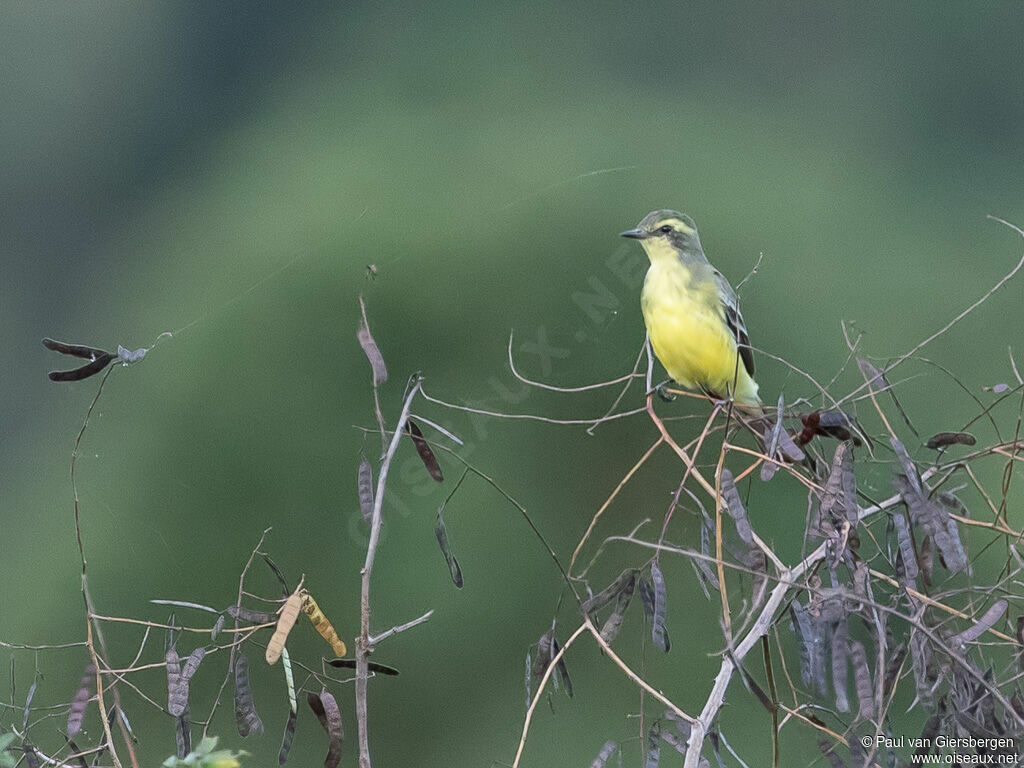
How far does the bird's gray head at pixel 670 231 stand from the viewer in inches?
84.4

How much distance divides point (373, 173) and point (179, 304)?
1.07m

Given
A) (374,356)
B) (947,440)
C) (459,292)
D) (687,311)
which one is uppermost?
(374,356)

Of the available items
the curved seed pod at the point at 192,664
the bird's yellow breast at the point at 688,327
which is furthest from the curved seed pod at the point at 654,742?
the bird's yellow breast at the point at 688,327

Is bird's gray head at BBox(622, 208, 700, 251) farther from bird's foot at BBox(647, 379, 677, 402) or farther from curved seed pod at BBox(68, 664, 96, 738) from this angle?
curved seed pod at BBox(68, 664, 96, 738)

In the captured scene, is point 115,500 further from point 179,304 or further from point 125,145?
point 125,145

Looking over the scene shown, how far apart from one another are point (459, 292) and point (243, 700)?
332 centimetres

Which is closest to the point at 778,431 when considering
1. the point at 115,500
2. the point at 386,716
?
the point at 386,716

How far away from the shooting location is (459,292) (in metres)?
4.50

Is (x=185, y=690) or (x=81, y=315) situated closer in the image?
(x=185, y=690)

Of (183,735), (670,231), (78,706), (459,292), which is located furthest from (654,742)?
(459,292)

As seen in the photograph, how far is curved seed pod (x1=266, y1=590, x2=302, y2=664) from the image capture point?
1.12m

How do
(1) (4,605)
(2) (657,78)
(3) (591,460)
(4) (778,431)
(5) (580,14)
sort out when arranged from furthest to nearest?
1. (5) (580,14)
2. (2) (657,78)
3. (1) (4,605)
4. (3) (591,460)
5. (4) (778,431)

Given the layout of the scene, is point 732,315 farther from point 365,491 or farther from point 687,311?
point 365,491

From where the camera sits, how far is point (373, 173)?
560cm
